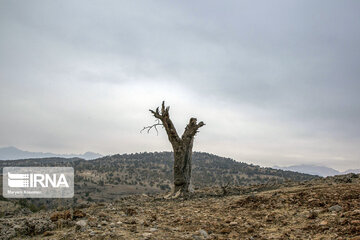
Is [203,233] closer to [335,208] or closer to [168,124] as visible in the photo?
[335,208]

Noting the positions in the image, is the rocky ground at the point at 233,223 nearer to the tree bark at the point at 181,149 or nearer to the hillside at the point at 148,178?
the tree bark at the point at 181,149

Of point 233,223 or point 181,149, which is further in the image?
point 181,149

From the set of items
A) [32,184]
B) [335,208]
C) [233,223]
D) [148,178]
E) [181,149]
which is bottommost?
[148,178]

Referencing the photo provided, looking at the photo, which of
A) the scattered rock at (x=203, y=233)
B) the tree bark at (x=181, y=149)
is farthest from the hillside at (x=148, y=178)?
the scattered rock at (x=203, y=233)

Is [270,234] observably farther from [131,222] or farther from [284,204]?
[131,222]

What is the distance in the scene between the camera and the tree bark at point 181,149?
13.9 meters

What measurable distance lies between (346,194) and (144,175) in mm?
49716

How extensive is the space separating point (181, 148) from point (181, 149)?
0.18ft

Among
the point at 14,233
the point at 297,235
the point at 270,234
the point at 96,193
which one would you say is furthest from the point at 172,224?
the point at 96,193

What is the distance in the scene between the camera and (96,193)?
1590 inches

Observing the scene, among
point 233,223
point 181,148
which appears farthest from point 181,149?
point 233,223

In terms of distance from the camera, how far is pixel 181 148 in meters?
14.1

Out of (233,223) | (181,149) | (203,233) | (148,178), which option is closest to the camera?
(203,233)

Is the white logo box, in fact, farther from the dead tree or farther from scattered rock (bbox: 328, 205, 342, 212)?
scattered rock (bbox: 328, 205, 342, 212)
